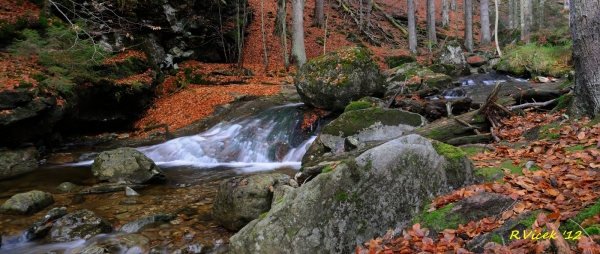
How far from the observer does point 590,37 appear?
17.2 ft

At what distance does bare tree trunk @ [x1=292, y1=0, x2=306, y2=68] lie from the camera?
711 inches

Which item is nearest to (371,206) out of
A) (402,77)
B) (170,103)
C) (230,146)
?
(230,146)

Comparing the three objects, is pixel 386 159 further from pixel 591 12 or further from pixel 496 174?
pixel 591 12

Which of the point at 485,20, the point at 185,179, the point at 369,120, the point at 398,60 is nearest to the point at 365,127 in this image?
the point at 369,120

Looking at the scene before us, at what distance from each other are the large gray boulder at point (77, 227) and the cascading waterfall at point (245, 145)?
4557 mm

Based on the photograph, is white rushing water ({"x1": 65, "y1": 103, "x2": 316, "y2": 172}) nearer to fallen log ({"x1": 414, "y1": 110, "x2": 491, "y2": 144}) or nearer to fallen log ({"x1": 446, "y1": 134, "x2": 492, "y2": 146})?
fallen log ({"x1": 414, "y1": 110, "x2": 491, "y2": 144})

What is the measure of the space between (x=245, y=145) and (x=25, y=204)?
610cm

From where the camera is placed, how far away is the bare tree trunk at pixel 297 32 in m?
18.1

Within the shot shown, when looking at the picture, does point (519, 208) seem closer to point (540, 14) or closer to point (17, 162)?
point (17, 162)

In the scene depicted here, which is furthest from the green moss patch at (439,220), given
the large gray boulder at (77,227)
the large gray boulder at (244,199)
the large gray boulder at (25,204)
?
the large gray boulder at (25,204)

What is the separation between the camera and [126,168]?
8.57 metres

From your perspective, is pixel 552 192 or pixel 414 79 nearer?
pixel 552 192

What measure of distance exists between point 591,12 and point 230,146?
9.52 metres
